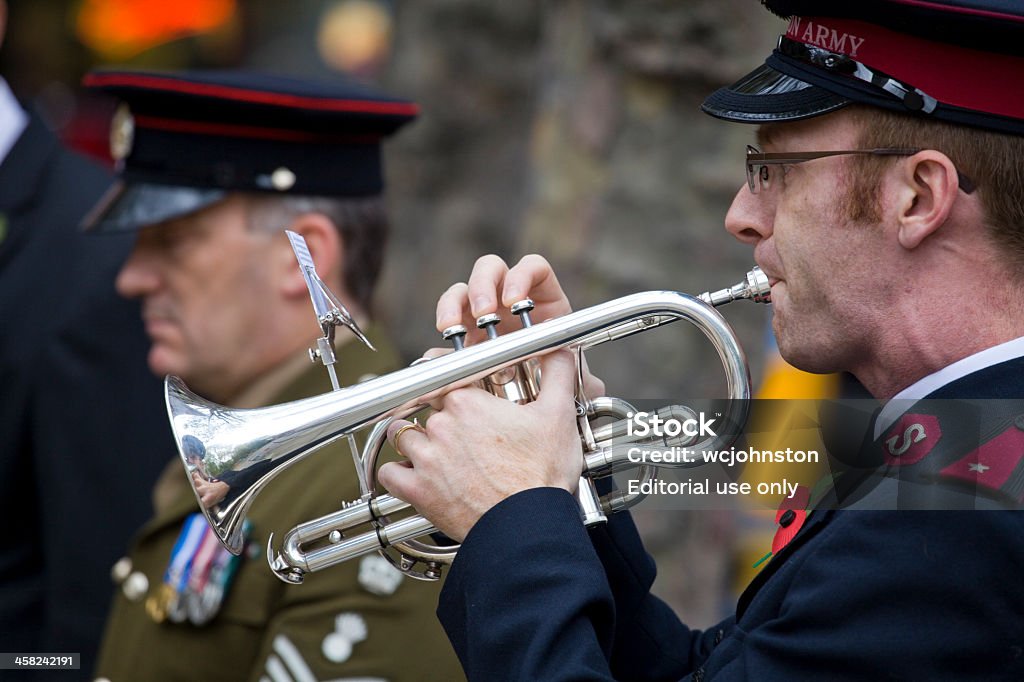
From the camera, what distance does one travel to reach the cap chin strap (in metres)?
1.70

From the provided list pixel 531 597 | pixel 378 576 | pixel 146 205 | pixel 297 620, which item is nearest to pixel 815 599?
pixel 531 597

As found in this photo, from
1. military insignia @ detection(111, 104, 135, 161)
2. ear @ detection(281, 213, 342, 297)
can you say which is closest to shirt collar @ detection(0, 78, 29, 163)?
military insignia @ detection(111, 104, 135, 161)

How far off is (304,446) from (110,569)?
1669 mm

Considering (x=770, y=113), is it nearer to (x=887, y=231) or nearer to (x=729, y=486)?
(x=887, y=231)

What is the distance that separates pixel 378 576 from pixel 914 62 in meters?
1.41

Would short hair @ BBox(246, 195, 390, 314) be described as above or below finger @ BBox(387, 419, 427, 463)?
above

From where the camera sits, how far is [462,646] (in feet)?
5.91

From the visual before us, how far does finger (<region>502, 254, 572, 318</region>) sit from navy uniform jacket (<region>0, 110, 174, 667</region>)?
1695mm

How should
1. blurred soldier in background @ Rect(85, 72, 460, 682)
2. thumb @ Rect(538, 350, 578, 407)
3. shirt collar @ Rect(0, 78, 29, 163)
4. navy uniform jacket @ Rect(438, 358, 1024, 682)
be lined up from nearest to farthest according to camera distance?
navy uniform jacket @ Rect(438, 358, 1024, 682) → thumb @ Rect(538, 350, 578, 407) → blurred soldier in background @ Rect(85, 72, 460, 682) → shirt collar @ Rect(0, 78, 29, 163)

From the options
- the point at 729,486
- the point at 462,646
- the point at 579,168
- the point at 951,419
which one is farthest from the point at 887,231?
the point at 579,168

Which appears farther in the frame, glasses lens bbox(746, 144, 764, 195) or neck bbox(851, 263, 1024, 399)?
glasses lens bbox(746, 144, 764, 195)

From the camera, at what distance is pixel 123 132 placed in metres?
3.36

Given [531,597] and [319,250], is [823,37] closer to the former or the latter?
[531,597]

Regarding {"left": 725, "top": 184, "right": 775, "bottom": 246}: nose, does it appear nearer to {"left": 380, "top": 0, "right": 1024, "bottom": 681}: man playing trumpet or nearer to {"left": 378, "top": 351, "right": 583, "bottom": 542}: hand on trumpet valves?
{"left": 380, "top": 0, "right": 1024, "bottom": 681}: man playing trumpet
